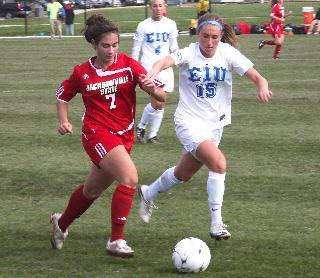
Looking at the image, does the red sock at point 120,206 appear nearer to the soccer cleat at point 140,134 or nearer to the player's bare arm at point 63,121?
the player's bare arm at point 63,121

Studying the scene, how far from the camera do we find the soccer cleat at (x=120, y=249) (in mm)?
7113

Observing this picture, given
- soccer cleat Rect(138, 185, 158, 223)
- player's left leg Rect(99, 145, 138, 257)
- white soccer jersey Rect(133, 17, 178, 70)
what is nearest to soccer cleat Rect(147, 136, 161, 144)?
white soccer jersey Rect(133, 17, 178, 70)

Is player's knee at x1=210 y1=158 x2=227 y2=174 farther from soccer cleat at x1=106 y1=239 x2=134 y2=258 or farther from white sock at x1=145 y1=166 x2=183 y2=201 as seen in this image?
soccer cleat at x1=106 y1=239 x2=134 y2=258

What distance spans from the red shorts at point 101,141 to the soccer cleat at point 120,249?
0.68 m

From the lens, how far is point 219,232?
765 centimetres

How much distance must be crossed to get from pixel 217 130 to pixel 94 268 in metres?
1.94

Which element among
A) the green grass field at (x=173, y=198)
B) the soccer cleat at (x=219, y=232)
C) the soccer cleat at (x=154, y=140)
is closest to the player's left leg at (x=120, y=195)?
the green grass field at (x=173, y=198)

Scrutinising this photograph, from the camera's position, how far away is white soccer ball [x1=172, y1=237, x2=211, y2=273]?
6789 mm

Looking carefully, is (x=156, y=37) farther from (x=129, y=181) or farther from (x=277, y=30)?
(x=277, y=30)

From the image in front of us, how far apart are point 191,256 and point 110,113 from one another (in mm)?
1421

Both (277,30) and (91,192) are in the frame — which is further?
(277,30)

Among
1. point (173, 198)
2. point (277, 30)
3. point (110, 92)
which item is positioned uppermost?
point (110, 92)

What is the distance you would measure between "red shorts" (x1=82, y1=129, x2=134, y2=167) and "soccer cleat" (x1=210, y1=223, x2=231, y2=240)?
41.2 inches

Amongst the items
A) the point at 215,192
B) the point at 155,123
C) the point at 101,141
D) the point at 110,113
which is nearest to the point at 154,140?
the point at 155,123
